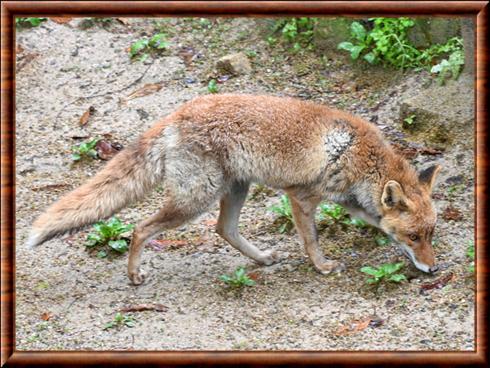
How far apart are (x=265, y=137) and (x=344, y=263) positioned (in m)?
1.46

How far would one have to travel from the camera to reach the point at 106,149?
31.7ft

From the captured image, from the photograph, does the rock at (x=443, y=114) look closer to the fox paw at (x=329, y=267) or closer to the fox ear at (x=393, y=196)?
the fox ear at (x=393, y=196)

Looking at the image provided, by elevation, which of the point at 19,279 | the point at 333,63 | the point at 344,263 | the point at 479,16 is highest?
the point at 479,16

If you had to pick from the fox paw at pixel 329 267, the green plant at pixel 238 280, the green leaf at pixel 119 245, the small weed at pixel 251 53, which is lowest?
the green leaf at pixel 119 245

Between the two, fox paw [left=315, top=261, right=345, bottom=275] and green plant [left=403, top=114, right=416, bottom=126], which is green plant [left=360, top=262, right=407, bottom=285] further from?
green plant [left=403, top=114, right=416, bottom=126]

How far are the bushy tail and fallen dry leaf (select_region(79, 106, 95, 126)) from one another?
257cm

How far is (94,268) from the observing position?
8031 mm

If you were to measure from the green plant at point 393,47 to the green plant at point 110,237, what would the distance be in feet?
12.5

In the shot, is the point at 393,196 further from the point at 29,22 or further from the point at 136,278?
the point at 29,22

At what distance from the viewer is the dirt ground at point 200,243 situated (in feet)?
23.0

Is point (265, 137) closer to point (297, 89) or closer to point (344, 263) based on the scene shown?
point (344, 263)

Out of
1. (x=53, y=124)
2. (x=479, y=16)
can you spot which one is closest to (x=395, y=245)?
(x=479, y=16)

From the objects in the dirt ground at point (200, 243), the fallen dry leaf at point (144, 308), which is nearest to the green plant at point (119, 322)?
the dirt ground at point (200, 243)

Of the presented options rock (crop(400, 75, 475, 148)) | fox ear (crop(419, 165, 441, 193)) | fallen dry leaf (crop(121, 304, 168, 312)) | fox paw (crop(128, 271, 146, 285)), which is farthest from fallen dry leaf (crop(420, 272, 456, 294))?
fox paw (crop(128, 271, 146, 285))
